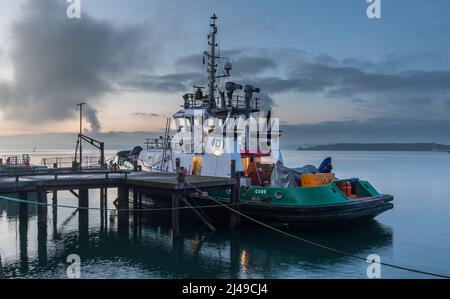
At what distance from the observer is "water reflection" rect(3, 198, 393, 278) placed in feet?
50.6

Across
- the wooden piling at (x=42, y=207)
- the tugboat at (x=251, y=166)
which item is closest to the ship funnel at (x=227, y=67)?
the tugboat at (x=251, y=166)

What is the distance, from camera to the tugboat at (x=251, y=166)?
65.7ft

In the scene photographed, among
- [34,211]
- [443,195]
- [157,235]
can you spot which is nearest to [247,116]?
[157,235]

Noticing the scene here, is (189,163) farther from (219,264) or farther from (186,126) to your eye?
→ (219,264)

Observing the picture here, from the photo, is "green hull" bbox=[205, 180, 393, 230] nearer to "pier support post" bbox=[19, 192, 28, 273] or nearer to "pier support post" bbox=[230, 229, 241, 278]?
"pier support post" bbox=[230, 229, 241, 278]

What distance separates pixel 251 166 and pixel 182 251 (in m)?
7.51

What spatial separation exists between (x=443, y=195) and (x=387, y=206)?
95.4 ft

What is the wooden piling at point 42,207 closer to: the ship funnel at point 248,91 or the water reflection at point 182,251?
the water reflection at point 182,251

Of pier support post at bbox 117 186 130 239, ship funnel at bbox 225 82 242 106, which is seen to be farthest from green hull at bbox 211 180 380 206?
ship funnel at bbox 225 82 242 106

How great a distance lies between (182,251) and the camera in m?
18.1

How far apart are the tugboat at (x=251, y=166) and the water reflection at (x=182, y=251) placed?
1.29 metres

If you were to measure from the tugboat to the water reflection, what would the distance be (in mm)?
1293

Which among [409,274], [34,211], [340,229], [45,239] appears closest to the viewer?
[409,274]

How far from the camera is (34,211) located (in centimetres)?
3003
